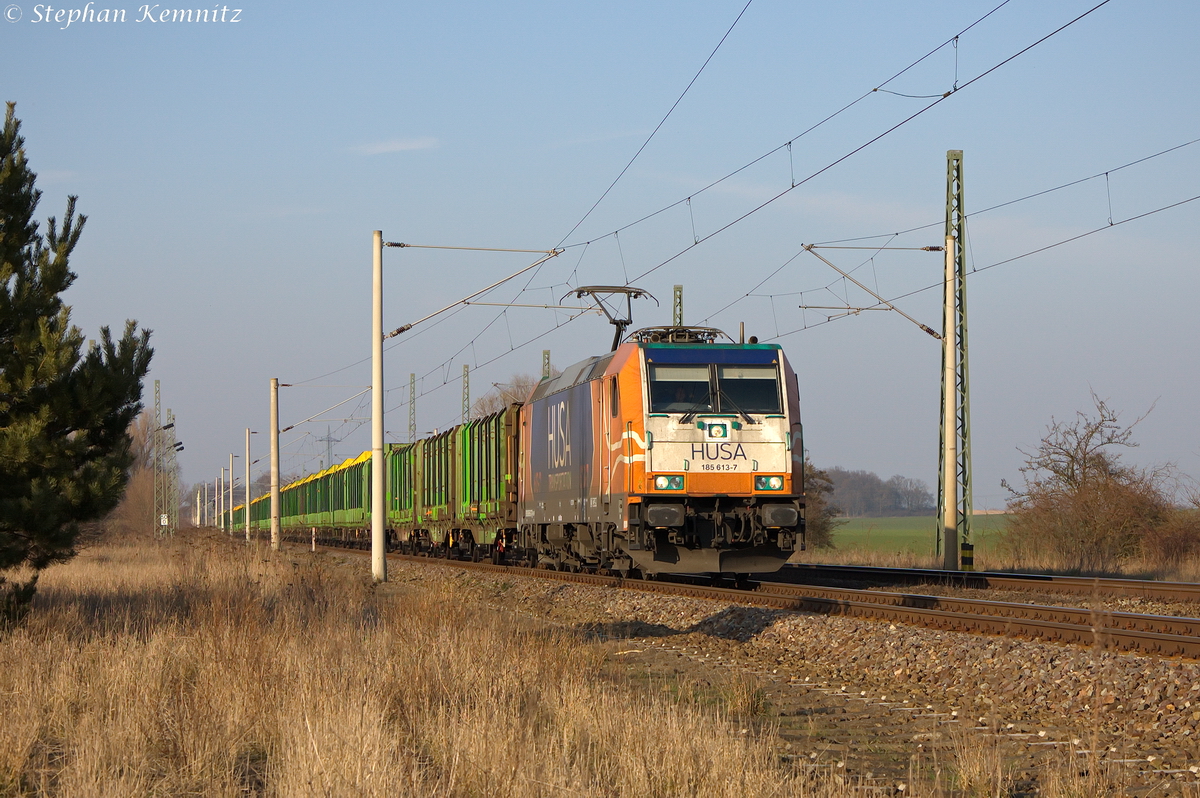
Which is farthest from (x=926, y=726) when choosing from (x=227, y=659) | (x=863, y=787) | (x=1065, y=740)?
(x=227, y=659)

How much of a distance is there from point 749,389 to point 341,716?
439 inches

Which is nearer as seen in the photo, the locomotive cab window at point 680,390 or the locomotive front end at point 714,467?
the locomotive front end at point 714,467

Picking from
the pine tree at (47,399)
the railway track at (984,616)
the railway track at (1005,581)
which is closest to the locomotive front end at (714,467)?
the railway track at (984,616)

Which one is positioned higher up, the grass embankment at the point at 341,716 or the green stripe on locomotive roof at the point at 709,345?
the green stripe on locomotive roof at the point at 709,345

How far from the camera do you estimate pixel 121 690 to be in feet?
28.2

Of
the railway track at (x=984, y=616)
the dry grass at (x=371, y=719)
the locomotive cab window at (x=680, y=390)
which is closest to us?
the dry grass at (x=371, y=719)

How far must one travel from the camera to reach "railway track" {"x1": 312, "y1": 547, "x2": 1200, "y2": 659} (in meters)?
11.1

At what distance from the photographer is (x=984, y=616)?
13.1 metres

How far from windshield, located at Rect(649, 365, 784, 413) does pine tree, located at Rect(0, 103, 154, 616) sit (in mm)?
7456

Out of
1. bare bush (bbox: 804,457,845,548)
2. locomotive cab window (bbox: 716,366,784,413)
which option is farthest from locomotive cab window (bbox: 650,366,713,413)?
bare bush (bbox: 804,457,845,548)

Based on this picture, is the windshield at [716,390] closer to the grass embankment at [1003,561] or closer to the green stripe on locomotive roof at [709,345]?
the green stripe on locomotive roof at [709,345]

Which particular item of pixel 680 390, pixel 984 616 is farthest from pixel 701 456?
pixel 984 616

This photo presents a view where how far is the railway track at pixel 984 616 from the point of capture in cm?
1110

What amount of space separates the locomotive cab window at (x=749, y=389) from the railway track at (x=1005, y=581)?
5103 millimetres
